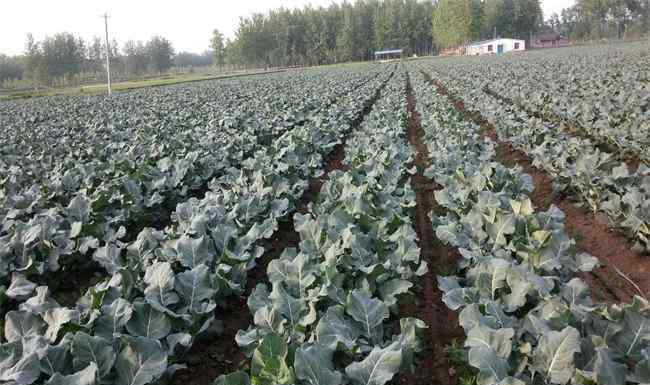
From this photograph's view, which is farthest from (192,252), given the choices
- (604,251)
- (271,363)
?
(604,251)

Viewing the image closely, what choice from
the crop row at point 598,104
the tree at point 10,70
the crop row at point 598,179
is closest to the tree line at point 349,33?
the tree at point 10,70

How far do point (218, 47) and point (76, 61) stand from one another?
2608cm

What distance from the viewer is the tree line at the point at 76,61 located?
199 feet

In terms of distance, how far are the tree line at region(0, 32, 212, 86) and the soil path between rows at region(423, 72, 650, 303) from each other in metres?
66.5

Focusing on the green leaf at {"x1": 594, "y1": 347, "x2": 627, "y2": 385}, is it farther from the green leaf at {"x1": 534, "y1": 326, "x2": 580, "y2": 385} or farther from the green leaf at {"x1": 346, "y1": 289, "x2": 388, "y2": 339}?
the green leaf at {"x1": 346, "y1": 289, "x2": 388, "y2": 339}

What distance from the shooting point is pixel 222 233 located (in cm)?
379

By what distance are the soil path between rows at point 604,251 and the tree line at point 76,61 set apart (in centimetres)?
6647

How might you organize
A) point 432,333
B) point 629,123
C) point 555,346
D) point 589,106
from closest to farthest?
1. point 555,346
2. point 432,333
3. point 629,123
4. point 589,106

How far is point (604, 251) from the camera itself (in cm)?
474

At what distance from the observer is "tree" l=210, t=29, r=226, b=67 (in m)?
84.8

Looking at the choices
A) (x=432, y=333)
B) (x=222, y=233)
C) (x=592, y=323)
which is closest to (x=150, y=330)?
(x=222, y=233)

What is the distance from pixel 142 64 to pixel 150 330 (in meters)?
85.6

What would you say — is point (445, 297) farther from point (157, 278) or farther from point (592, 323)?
point (157, 278)

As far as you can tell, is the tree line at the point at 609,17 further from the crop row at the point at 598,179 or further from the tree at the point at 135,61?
the crop row at the point at 598,179
